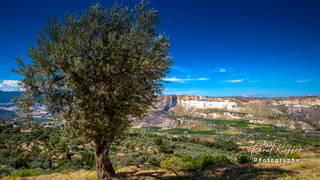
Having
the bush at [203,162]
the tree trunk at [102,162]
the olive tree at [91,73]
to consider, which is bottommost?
the bush at [203,162]

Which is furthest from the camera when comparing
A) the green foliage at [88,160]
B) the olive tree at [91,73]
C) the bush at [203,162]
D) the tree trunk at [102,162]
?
the green foliage at [88,160]

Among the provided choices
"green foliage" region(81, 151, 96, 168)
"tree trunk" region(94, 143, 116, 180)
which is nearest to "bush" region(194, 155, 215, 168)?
"tree trunk" region(94, 143, 116, 180)

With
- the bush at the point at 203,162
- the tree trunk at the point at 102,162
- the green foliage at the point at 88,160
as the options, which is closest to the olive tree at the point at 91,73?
the tree trunk at the point at 102,162

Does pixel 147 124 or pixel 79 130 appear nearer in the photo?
pixel 79 130

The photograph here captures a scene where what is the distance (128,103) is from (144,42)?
11.7 ft

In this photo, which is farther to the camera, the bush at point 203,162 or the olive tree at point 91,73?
the bush at point 203,162

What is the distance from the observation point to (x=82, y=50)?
29.6 feet

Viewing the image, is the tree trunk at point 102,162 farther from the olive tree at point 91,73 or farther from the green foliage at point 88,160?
the green foliage at point 88,160

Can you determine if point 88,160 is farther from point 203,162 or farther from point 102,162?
point 203,162

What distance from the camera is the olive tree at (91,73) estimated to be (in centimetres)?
870

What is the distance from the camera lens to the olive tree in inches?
342

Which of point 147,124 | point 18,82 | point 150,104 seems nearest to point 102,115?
point 150,104

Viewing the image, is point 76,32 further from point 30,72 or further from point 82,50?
point 30,72

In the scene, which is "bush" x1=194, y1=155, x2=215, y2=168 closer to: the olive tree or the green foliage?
the olive tree
